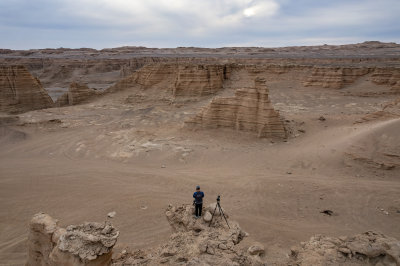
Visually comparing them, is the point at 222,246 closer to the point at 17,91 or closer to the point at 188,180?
the point at 188,180

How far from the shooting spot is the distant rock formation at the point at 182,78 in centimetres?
2275

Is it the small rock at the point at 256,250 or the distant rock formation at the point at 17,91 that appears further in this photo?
the distant rock formation at the point at 17,91

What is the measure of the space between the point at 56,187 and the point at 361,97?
2304cm

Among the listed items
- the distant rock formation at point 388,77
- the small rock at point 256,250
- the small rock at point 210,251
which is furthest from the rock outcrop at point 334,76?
the small rock at point 210,251

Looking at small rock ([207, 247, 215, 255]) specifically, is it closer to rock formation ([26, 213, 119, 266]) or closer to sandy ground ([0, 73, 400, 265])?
rock formation ([26, 213, 119, 266])

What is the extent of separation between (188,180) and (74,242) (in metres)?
6.04

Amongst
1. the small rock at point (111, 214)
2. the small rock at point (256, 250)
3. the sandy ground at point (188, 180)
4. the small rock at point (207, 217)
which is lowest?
the small rock at point (111, 214)

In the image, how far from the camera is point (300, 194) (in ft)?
29.1

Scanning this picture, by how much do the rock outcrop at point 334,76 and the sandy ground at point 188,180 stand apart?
1083 centimetres

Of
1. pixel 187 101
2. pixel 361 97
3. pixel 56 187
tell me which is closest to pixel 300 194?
pixel 56 187

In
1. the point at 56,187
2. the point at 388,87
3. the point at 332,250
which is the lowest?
the point at 56,187

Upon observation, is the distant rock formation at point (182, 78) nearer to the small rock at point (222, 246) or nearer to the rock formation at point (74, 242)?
the rock formation at point (74, 242)

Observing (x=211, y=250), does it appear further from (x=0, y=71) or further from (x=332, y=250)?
(x=0, y=71)

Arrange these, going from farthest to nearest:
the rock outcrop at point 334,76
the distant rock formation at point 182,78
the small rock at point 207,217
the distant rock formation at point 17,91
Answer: the rock outcrop at point 334,76, the distant rock formation at point 182,78, the distant rock formation at point 17,91, the small rock at point 207,217
